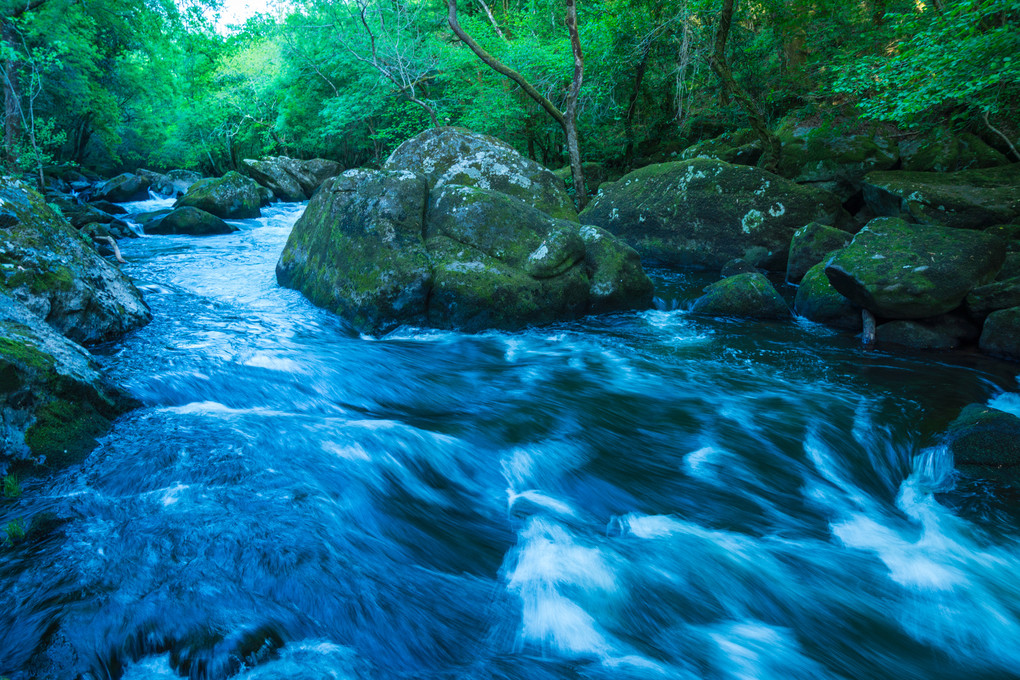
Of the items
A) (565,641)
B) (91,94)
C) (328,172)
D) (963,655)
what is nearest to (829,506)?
(963,655)

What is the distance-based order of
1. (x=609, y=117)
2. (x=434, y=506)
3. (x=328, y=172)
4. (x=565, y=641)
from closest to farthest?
(x=565, y=641) < (x=434, y=506) < (x=609, y=117) < (x=328, y=172)

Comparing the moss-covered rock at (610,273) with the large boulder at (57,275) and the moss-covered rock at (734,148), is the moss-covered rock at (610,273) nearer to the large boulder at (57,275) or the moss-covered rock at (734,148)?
the large boulder at (57,275)

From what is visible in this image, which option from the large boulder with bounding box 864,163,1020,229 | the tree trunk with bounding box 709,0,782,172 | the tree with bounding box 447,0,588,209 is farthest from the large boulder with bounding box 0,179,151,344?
the tree trunk with bounding box 709,0,782,172

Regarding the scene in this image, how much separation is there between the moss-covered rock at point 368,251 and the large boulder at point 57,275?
212 cm

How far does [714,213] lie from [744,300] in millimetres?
2886

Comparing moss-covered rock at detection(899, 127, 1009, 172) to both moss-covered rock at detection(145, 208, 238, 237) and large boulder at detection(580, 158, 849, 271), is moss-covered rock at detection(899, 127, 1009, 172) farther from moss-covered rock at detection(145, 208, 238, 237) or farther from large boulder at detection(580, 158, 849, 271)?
moss-covered rock at detection(145, 208, 238, 237)

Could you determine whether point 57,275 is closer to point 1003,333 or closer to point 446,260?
point 446,260

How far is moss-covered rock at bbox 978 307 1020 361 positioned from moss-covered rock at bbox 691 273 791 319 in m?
2.07

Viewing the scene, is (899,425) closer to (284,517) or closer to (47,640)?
(284,517)

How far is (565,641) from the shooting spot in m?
2.61

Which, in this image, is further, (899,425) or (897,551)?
(899,425)

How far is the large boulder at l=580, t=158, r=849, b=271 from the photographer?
9352 millimetres

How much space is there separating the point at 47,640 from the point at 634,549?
283 cm

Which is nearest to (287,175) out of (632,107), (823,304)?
(632,107)
